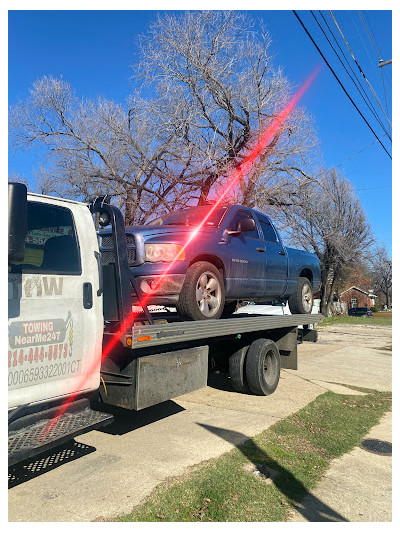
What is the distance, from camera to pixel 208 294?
5.49 meters

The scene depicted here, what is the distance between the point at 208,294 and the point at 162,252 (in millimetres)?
913

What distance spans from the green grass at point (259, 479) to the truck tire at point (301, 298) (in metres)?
2.34

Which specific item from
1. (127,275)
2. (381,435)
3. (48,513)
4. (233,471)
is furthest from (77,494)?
(381,435)

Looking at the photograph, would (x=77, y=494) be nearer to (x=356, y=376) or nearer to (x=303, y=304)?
(x=303, y=304)

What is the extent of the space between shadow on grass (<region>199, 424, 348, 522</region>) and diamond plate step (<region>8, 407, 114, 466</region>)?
1.65 meters

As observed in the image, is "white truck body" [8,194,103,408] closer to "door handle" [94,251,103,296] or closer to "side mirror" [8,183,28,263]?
"door handle" [94,251,103,296]

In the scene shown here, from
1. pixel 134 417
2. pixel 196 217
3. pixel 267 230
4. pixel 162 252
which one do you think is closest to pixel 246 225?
pixel 196 217

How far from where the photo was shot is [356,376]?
9.55 metres

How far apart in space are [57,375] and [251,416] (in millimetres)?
3225

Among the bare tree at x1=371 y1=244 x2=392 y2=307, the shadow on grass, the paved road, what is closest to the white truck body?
the paved road

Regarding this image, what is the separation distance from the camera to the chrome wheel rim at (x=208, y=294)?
17.4ft

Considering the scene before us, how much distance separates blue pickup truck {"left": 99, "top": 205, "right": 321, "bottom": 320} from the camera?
193 inches

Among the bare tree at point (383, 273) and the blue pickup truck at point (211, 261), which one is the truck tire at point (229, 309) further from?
the bare tree at point (383, 273)

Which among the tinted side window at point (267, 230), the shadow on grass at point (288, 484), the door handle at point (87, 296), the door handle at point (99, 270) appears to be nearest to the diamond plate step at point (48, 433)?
the door handle at point (87, 296)
